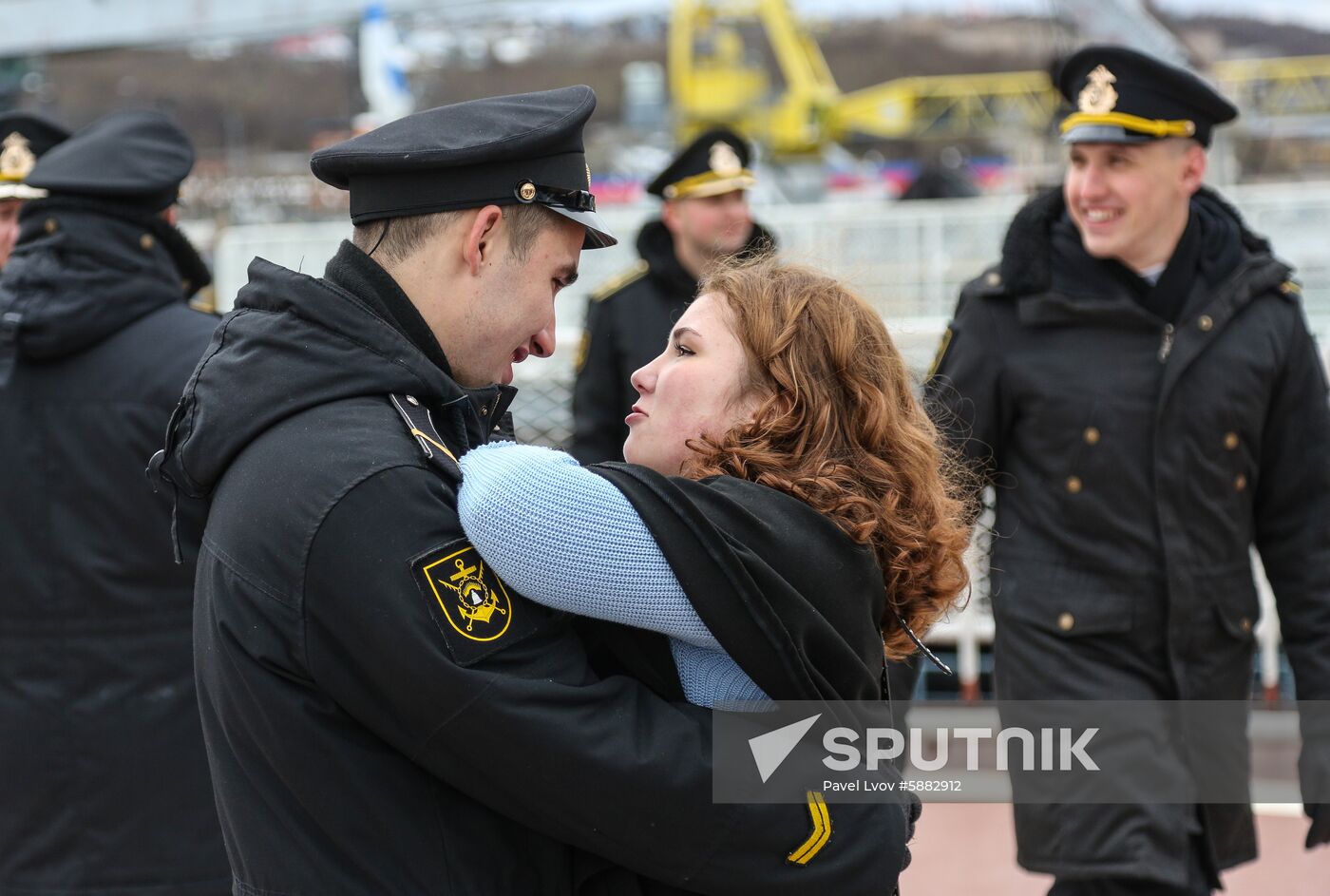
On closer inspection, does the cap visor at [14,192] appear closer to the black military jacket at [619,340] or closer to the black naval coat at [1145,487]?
the black military jacket at [619,340]

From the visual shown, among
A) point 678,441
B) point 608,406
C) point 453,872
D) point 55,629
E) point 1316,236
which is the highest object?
point 678,441

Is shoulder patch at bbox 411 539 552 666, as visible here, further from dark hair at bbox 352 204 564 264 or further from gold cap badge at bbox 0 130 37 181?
gold cap badge at bbox 0 130 37 181

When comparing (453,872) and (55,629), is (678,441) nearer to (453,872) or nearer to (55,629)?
(453,872)

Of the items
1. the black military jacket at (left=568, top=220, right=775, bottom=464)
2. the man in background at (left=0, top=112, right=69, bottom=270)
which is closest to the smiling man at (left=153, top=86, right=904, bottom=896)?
the man in background at (left=0, top=112, right=69, bottom=270)

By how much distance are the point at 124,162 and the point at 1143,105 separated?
8.22ft

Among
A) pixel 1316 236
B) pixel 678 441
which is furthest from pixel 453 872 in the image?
pixel 1316 236

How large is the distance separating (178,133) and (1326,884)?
4103mm

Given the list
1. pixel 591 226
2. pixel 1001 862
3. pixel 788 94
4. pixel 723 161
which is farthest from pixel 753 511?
pixel 788 94

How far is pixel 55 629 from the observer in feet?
9.95

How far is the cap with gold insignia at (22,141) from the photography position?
4.12m

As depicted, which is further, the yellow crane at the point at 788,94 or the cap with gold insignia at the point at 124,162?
the yellow crane at the point at 788,94

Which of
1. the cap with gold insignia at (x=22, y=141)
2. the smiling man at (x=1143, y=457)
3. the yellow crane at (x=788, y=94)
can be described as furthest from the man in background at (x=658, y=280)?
the yellow crane at (x=788, y=94)

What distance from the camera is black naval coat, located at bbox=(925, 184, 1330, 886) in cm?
354

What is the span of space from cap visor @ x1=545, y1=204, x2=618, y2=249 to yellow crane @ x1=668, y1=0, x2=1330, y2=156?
109 feet
